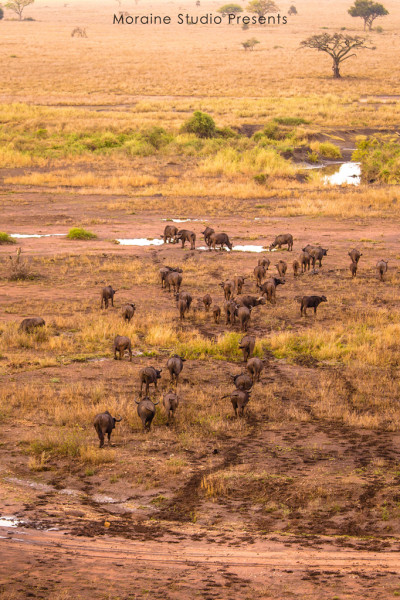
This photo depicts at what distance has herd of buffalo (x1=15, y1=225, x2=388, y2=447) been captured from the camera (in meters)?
12.1

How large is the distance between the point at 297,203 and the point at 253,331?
18780 millimetres

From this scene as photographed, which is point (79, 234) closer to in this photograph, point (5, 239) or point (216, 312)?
point (5, 239)

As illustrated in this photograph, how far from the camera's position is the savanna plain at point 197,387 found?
25.5 ft

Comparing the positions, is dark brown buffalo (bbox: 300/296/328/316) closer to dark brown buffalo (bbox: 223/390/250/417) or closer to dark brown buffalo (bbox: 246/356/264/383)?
dark brown buffalo (bbox: 246/356/264/383)

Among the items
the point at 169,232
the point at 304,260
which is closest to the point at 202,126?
the point at 169,232

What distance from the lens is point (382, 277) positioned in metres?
22.4

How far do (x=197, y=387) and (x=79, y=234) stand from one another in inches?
619

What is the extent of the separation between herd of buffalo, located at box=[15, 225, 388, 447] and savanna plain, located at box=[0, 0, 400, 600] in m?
0.26

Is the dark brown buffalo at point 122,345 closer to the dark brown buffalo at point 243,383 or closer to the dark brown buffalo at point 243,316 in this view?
the dark brown buffalo at point 243,383

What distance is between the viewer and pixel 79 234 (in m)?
28.5

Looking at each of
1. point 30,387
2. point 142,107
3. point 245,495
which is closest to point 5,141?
point 142,107

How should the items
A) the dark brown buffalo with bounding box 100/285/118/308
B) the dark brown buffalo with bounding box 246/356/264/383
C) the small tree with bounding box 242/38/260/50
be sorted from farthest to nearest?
the small tree with bounding box 242/38/260/50 < the dark brown buffalo with bounding box 100/285/118/308 < the dark brown buffalo with bounding box 246/356/264/383

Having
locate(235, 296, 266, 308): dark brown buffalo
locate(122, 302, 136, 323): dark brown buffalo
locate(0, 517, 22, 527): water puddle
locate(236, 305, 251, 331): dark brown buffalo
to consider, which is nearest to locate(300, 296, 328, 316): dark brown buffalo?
locate(235, 296, 266, 308): dark brown buffalo

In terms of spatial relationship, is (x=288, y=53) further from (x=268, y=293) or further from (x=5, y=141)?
(x=268, y=293)
